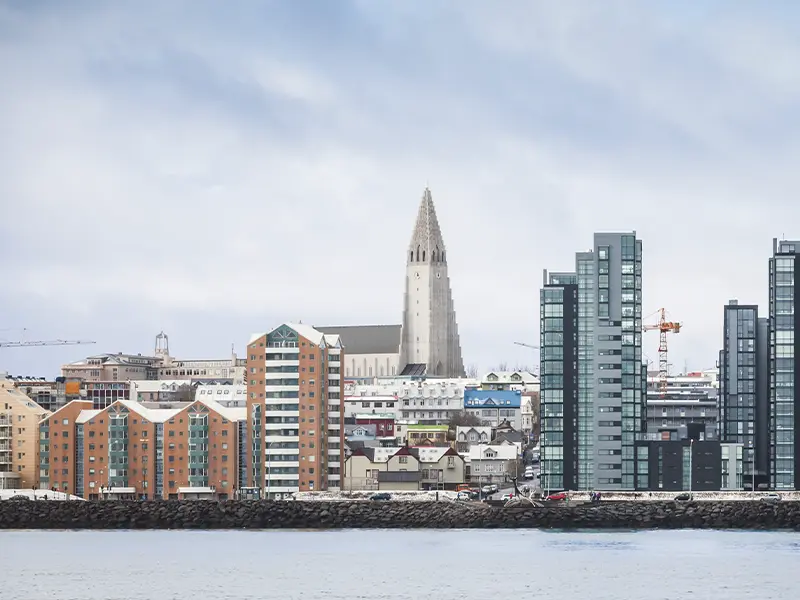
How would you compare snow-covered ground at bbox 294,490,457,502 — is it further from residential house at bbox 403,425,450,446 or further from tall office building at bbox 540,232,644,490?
residential house at bbox 403,425,450,446

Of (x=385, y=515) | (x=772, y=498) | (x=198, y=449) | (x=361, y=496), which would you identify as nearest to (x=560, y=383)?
(x=361, y=496)

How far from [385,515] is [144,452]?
30.2 m

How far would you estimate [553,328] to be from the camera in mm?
138000

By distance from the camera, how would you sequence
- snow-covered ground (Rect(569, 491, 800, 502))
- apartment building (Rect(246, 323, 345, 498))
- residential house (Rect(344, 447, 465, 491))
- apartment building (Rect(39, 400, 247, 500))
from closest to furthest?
snow-covered ground (Rect(569, 491, 800, 502))
apartment building (Rect(246, 323, 345, 498))
apartment building (Rect(39, 400, 247, 500))
residential house (Rect(344, 447, 465, 491))

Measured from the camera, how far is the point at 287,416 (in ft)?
471

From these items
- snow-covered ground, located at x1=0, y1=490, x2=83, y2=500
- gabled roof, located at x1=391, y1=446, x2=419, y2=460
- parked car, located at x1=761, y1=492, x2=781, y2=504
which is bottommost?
snow-covered ground, located at x1=0, y1=490, x2=83, y2=500

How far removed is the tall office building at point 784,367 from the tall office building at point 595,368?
30.5 ft

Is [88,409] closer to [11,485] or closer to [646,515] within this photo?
[11,485]

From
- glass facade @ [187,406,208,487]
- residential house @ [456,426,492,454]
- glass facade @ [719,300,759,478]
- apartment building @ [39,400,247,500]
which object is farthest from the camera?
residential house @ [456,426,492,454]

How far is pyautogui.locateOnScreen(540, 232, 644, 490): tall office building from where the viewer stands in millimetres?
137250

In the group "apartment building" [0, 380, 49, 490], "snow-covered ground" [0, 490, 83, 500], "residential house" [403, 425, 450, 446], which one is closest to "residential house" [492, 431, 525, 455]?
"residential house" [403, 425, 450, 446]

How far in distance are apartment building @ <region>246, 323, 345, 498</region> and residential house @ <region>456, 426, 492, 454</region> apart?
44.5 metres

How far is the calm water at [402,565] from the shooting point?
80.4 meters

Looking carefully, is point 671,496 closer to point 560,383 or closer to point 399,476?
point 560,383
